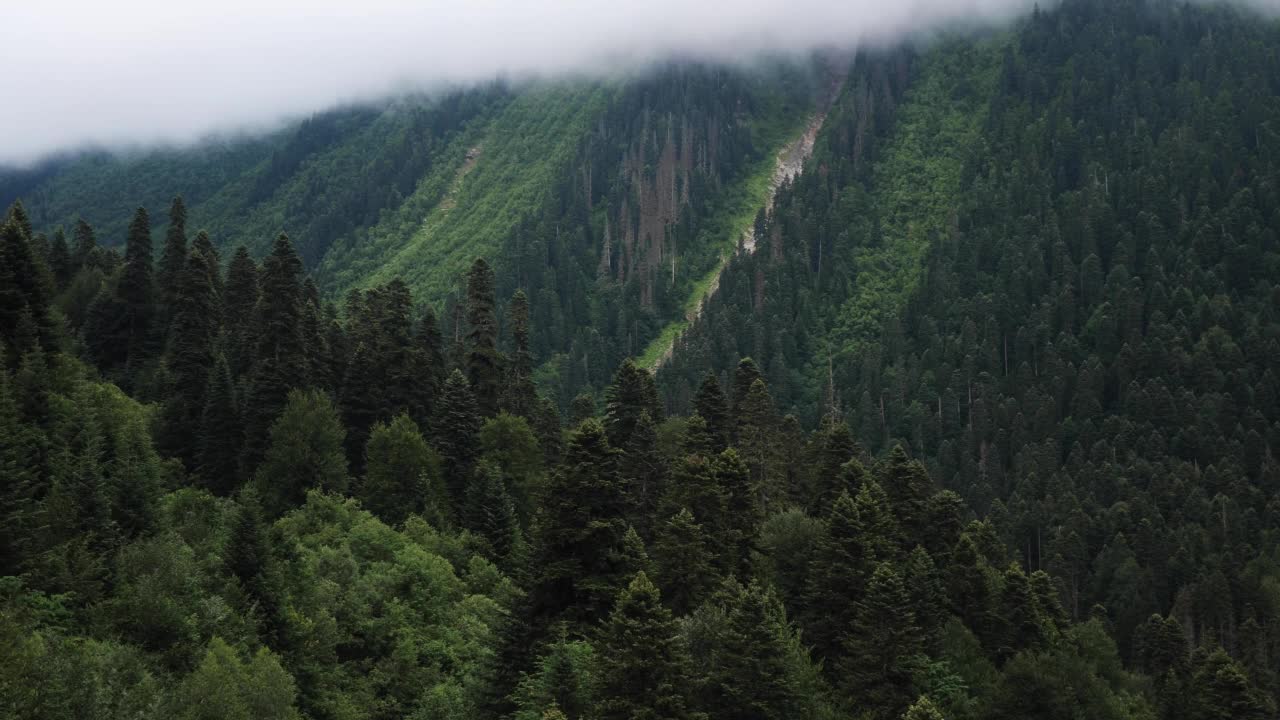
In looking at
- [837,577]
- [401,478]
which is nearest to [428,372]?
[401,478]

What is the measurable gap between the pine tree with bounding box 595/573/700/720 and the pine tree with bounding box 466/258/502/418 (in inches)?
1975

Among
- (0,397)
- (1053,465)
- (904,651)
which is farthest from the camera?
(1053,465)

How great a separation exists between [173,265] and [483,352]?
30028mm

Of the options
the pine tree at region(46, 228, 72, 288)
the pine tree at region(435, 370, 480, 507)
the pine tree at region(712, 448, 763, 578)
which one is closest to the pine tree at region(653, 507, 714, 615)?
the pine tree at region(712, 448, 763, 578)

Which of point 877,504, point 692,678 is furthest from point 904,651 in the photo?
point 692,678

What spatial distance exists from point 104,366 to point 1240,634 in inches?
4672

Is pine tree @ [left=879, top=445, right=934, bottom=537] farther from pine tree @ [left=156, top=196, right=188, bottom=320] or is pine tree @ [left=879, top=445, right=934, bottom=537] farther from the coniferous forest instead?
pine tree @ [left=156, top=196, right=188, bottom=320]

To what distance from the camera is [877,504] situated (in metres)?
65.2

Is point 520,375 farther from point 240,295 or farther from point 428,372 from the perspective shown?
point 240,295

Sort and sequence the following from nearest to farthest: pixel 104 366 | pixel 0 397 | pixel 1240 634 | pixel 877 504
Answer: pixel 0 397 < pixel 877 504 < pixel 104 366 < pixel 1240 634

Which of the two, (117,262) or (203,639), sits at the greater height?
(117,262)

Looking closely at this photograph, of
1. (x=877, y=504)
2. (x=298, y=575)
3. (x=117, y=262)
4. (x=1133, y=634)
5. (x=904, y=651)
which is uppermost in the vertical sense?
(x=117, y=262)

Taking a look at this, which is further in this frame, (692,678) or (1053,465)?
(1053,465)

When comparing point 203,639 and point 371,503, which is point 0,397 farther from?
point 371,503
